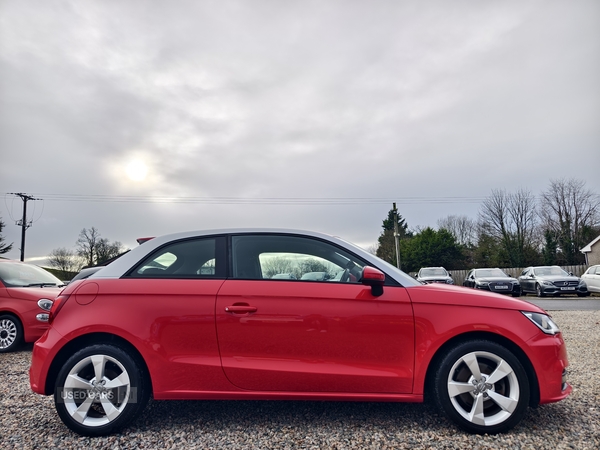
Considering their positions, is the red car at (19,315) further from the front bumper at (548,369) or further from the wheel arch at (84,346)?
the front bumper at (548,369)

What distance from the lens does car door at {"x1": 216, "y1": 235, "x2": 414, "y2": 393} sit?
2887 millimetres

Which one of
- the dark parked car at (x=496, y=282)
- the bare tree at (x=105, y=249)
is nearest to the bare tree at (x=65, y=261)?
→ the bare tree at (x=105, y=249)

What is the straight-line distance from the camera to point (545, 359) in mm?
2873

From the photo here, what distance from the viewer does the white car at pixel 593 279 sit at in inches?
744

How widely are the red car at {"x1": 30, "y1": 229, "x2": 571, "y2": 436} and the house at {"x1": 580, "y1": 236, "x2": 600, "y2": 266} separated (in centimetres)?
3885

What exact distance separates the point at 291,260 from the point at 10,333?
18.5 feet

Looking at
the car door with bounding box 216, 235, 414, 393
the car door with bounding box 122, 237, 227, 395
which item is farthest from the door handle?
the car door with bounding box 122, 237, 227, 395

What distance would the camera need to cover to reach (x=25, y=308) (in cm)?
640

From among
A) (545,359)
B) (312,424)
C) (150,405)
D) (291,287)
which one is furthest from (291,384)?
(545,359)

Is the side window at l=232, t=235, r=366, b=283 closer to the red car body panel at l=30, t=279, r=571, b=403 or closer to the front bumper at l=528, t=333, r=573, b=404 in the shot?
the red car body panel at l=30, t=279, r=571, b=403

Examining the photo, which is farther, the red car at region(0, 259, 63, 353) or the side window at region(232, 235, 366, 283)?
the red car at region(0, 259, 63, 353)

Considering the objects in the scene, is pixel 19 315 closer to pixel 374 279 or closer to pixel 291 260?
pixel 291 260

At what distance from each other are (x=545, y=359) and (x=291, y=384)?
5.96ft

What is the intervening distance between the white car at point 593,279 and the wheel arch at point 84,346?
2183 cm
